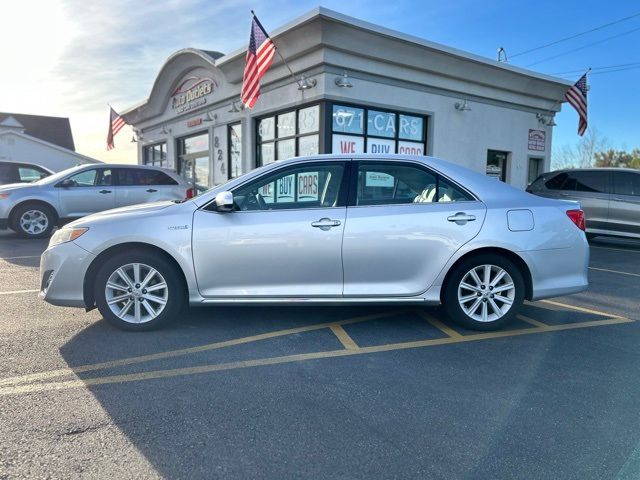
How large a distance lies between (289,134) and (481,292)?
970cm

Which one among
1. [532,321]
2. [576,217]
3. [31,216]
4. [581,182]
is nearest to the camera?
[576,217]

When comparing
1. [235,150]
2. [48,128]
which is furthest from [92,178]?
[48,128]

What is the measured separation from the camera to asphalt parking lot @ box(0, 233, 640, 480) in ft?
8.20

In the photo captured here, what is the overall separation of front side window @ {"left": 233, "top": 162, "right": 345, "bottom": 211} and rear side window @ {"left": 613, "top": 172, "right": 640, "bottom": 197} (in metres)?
9.02

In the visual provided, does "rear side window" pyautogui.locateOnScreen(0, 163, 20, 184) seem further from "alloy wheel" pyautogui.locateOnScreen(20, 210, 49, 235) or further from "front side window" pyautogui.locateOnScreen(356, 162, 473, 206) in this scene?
"front side window" pyautogui.locateOnScreen(356, 162, 473, 206)

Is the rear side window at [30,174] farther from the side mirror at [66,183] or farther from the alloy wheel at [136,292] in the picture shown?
the alloy wheel at [136,292]

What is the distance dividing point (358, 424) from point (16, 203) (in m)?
9.93

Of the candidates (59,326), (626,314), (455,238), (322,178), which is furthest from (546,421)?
(59,326)

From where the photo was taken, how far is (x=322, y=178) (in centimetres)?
466

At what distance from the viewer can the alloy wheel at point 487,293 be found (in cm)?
454

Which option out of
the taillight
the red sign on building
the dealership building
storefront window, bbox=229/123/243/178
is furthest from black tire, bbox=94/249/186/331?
the red sign on building

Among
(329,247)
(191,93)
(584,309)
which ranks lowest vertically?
(584,309)

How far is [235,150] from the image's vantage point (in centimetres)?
1598

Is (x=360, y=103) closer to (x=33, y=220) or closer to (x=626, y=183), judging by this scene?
(x=626, y=183)
